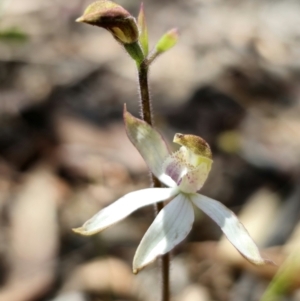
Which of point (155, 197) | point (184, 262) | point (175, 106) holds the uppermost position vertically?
point (155, 197)

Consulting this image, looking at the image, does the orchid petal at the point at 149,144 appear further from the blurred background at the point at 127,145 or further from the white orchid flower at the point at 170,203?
the blurred background at the point at 127,145

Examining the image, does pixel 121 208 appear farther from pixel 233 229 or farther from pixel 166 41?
pixel 166 41

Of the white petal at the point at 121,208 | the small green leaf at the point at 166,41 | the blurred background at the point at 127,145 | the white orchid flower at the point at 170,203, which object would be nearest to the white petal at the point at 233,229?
the white orchid flower at the point at 170,203

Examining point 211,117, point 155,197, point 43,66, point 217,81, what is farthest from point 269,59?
point 155,197

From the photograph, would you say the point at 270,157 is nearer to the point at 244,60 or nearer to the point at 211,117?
the point at 211,117

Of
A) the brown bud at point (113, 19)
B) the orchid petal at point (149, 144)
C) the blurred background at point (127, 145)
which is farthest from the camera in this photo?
the blurred background at point (127, 145)

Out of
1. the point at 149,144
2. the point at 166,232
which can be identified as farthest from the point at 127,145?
the point at 166,232
